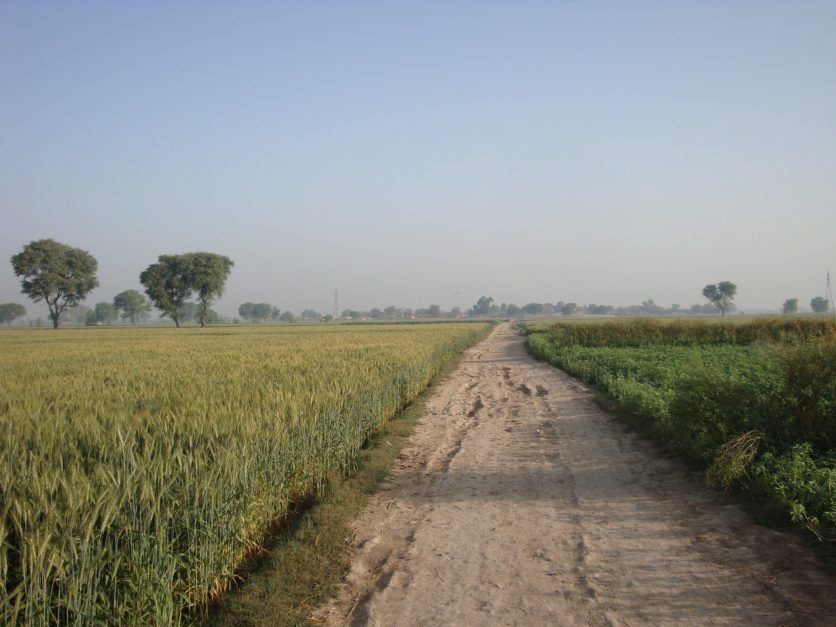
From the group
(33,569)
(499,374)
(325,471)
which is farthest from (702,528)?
(499,374)

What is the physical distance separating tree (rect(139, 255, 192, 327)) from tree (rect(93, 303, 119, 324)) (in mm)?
111709

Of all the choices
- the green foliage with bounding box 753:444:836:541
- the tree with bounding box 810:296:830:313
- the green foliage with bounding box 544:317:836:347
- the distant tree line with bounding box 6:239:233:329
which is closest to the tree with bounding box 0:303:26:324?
the distant tree line with bounding box 6:239:233:329

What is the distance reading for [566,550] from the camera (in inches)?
207

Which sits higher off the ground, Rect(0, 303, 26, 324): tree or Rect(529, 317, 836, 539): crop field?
Rect(0, 303, 26, 324): tree

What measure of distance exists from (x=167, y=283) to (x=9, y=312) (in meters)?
126

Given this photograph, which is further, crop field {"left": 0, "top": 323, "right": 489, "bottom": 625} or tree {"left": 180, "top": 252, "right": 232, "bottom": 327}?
tree {"left": 180, "top": 252, "right": 232, "bottom": 327}

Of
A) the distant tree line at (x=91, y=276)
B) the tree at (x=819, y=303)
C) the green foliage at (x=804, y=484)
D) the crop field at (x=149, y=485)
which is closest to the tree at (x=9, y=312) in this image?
the distant tree line at (x=91, y=276)

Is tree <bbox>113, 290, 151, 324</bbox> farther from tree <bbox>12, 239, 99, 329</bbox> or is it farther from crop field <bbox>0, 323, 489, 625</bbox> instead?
crop field <bbox>0, 323, 489, 625</bbox>

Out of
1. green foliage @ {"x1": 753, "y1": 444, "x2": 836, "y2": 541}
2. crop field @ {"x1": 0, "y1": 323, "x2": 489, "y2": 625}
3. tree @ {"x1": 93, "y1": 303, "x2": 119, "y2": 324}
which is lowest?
green foliage @ {"x1": 753, "y1": 444, "x2": 836, "y2": 541}

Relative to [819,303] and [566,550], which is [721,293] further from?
[566,550]

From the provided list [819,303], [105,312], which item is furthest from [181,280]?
[819,303]

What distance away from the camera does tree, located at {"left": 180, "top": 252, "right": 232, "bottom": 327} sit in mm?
85000

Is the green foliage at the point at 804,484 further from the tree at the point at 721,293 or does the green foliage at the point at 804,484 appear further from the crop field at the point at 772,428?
the tree at the point at 721,293

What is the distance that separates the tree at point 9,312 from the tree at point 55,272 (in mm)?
119570
